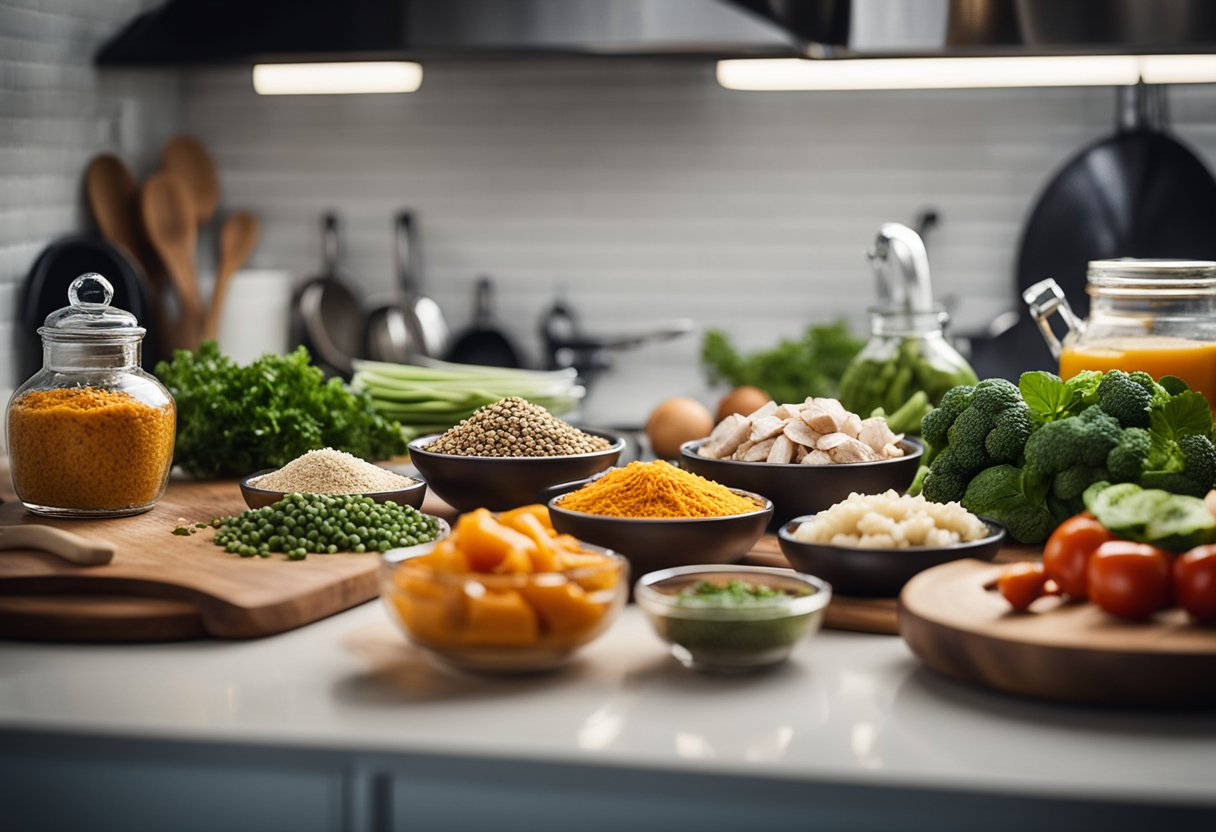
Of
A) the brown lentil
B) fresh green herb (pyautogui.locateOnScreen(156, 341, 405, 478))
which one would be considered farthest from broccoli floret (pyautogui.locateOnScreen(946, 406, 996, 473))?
fresh green herb (pyautogui.locateOnScreen(156, 341, 405, 478))

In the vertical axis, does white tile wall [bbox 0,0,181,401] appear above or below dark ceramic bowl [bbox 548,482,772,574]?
above

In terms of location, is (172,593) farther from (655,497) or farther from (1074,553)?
(1074,553)

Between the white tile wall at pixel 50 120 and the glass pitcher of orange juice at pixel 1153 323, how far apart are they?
2639mm

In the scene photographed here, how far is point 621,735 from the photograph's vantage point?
48.5 inches

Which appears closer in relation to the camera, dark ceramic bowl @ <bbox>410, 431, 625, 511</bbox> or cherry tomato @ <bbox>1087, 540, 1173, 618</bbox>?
cherry tomato @ <bbox>1087, 540, 1173, 618</bbox>

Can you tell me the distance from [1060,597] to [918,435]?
83cm

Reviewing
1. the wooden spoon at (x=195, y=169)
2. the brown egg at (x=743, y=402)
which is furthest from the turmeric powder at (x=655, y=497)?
the wooden spoon at (x=195, y=169)

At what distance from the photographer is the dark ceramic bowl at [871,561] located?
1.56 m

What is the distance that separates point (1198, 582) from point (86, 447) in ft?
4.84

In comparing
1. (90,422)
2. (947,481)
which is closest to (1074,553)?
(947,481)

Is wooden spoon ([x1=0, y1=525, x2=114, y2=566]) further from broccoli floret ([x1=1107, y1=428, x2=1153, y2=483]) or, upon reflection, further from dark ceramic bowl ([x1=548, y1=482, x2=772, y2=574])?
broccoli floret ([x1=1107, y1=428, x2=1153, y2=483])

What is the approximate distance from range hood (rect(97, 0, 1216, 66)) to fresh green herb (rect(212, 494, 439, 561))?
1.60 meters

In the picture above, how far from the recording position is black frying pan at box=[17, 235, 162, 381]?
137 inches

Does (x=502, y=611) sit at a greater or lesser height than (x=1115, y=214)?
lesser
